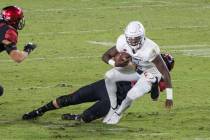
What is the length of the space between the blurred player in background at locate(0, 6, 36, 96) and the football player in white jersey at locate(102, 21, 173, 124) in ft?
3.45

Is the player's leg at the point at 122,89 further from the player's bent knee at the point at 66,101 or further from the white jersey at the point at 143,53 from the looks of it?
the player's bent knee at the point at 66,101

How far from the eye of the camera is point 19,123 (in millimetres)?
12617

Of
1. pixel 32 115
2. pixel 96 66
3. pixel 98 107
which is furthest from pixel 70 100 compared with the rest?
pixel 96 66

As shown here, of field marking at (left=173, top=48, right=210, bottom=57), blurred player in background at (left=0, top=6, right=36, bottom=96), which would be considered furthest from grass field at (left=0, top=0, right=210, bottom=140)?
blurred player in background at (left=0, top=6, right=36, bottom=96)

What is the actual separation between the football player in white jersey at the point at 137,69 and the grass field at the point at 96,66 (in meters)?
0.35

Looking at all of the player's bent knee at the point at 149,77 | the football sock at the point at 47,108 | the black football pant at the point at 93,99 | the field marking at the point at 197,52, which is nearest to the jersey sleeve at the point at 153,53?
the player's bent knee at the point at 149,77

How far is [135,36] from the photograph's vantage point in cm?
1235

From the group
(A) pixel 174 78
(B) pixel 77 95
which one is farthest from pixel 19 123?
(A) pixel 174 78

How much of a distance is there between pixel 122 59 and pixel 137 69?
12.2 inches

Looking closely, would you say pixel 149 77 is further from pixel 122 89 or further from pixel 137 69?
pixel 122 89

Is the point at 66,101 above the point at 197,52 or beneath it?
above

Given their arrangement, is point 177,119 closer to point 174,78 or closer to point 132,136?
point 132,136

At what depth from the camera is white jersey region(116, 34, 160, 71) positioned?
12375 millimetres

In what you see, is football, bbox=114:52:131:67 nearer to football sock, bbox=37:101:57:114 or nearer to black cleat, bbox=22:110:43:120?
football sock, bbox=37:101:57:114
